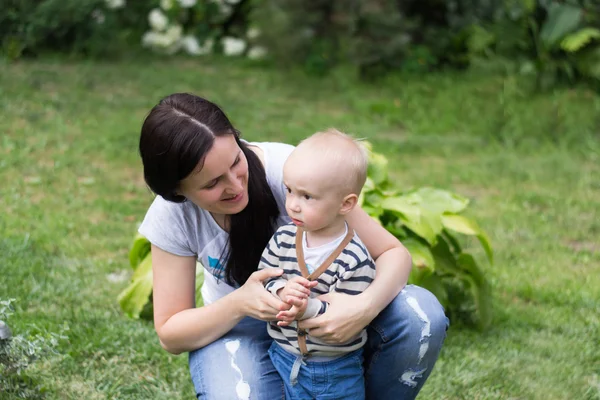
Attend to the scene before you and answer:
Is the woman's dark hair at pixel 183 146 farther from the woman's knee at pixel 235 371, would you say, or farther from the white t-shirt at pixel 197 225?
the woman's knee at pixel 235 371

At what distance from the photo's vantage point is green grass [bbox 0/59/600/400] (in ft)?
10.4

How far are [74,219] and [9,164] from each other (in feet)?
3.38

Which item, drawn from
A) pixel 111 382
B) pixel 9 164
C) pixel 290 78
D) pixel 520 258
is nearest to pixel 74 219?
pixel 9 164

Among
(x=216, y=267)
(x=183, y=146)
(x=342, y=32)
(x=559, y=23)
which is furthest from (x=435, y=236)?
(x=342, y=32)

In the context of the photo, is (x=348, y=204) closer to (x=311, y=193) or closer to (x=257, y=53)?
(x=311, y=193)

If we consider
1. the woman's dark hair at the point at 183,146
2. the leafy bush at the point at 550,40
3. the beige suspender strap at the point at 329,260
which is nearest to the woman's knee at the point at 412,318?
the beige suspender strap at the point at 329,260

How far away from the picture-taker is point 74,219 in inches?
183

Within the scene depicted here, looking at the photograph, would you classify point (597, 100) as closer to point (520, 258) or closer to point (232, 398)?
point (520, 258)

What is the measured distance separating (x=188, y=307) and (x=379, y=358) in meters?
0.56

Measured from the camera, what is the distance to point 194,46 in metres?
9.17

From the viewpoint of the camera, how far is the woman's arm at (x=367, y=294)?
7.04 ft

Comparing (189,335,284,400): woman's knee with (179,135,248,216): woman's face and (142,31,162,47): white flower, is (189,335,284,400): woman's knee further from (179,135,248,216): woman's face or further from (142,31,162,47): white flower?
(142,31,162,47): white flower

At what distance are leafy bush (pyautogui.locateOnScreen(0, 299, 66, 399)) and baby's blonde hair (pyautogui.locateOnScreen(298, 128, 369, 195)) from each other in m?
1.08

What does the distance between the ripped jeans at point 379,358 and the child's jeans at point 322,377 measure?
57mm
